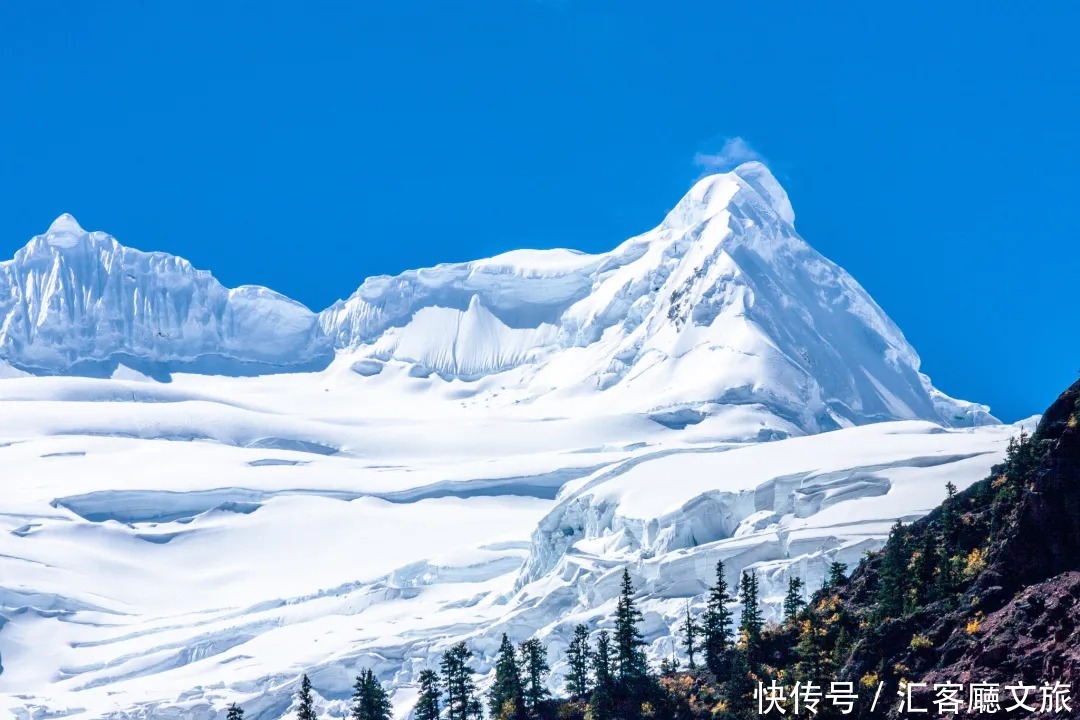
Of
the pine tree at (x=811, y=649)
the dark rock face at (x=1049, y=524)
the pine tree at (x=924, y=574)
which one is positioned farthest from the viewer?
the pine tree at (x=924, y=574)

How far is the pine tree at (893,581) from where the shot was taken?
63.6m

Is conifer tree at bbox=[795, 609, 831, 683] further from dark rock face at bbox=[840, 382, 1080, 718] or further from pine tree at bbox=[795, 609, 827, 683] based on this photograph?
dark rock face at bbox=[840, 382, 1080, 718]

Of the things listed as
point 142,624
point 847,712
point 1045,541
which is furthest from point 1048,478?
point 142,624

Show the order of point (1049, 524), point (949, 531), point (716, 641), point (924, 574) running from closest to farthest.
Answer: point (1049, 524) → point (924, 574) → point (949, 531) → point (716, 641)

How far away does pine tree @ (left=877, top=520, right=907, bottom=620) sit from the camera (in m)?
63.6

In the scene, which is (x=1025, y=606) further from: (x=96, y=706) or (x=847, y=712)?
(x=96, y=706)

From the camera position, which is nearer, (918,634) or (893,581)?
(918,634)

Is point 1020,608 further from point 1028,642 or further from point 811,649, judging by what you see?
point 811,649

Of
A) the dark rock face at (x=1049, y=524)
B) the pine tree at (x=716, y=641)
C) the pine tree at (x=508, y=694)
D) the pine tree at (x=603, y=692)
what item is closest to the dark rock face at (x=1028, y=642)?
the dark rock face at (x=1049, y=524)

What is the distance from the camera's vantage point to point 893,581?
66.1 m

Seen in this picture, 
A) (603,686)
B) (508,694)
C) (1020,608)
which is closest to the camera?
(1020,608)

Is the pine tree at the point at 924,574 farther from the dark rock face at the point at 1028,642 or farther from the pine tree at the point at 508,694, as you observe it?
the pine tree at the point at 508,694

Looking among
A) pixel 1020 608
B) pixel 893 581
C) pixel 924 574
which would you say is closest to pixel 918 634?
pixel 1020 608

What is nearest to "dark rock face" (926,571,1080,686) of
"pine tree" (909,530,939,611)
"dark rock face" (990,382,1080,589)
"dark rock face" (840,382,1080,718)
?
"dark rock face" (840,382,1080,718)
